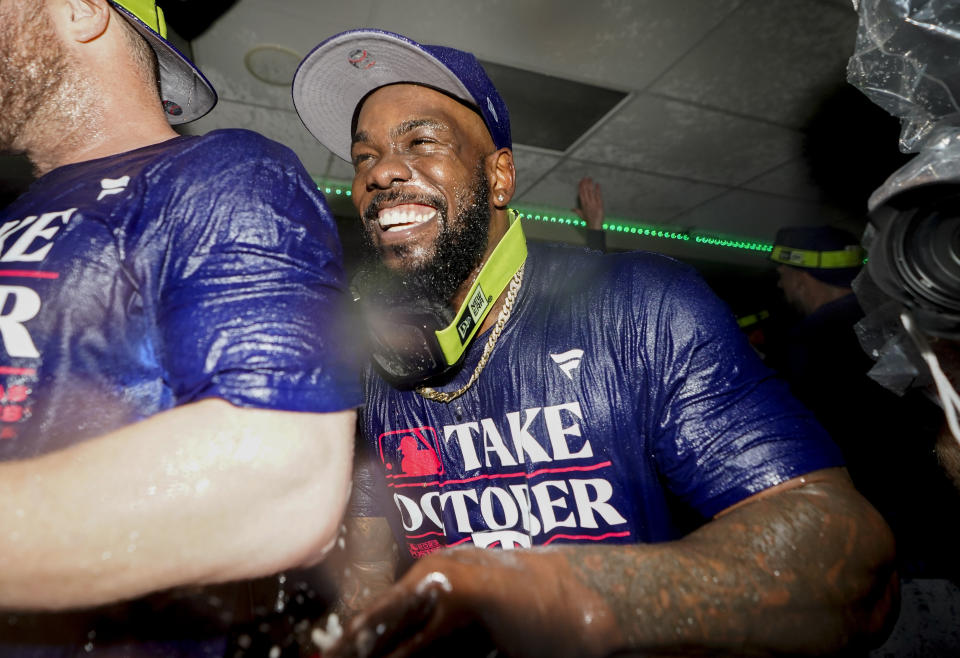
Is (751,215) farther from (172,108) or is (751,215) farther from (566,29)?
(172,108)

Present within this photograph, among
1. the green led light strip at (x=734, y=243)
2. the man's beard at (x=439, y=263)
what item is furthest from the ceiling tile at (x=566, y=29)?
the green led light strip at (x=734, y=243)

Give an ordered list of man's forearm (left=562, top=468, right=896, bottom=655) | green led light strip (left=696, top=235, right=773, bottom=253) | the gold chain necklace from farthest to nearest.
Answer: green led light strip (left=696, top=235, right=773, bottom=253) < the gold chain necklace < man's forearm (left=562, top=468, right=896, bottom=655)

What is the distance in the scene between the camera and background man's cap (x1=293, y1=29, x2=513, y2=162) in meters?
1.52

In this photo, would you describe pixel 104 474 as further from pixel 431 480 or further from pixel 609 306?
pixel 609 306

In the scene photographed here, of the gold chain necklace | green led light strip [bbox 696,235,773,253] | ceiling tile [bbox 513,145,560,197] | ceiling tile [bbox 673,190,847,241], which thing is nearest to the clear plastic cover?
the gold chain necklace

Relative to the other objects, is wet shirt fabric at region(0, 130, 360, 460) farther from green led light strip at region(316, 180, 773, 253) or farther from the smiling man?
green led light strip at region(316, 180, 773, 253)

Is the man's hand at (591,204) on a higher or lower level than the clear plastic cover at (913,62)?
lower

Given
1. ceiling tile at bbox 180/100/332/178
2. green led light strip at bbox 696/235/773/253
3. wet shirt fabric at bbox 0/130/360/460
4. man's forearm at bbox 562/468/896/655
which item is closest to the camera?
wet shirt fabric at bbox 0/130/360/460

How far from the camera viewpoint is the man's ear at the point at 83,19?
0.99m

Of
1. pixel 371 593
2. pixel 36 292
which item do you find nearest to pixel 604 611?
pixel 36 292

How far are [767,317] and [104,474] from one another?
787cm

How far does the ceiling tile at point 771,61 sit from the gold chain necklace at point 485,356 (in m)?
2.32

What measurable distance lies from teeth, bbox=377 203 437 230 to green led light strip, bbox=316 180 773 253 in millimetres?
3291

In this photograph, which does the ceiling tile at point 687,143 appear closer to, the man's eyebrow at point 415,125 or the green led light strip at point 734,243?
the green led light strip at point 734,243
